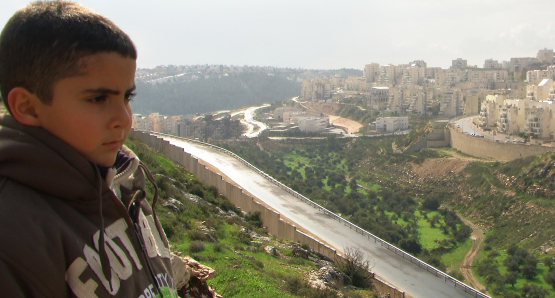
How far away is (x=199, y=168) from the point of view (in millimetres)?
17000

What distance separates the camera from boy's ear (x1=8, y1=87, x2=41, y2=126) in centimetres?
87

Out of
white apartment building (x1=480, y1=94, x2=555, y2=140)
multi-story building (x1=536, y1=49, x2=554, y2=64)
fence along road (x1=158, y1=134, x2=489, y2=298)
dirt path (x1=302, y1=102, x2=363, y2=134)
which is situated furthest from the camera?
multi-story building (x1=536, y1=49, x2=554, y2=64)

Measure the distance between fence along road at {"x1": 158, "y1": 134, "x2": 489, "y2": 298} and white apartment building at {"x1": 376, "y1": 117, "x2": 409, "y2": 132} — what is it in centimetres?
2822

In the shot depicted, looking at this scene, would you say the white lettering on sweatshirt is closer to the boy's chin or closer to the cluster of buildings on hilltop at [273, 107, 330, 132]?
the boy's chin

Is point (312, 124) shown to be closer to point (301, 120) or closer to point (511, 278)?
point (301, 120)

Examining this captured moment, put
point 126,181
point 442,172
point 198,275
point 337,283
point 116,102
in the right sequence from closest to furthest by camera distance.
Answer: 1. point 116,102
2. point 126,181
3. point 198,275
4. point 337,283
5. point 442,172

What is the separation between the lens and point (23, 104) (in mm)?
876

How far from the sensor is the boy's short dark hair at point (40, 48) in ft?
2.83

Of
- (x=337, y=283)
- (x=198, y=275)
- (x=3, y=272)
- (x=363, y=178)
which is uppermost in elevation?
(x=3, y=272)

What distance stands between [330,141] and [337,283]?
37.6 meters

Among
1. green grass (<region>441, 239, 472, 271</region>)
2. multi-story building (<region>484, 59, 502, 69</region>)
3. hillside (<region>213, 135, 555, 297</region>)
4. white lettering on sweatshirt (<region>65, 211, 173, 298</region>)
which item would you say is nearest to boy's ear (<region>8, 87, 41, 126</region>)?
white lettering on sweatshirt (<region>65, 211, 173, 298</region>)

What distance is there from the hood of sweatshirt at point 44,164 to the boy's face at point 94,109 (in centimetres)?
2

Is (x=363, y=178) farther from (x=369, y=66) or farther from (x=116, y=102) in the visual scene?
(x=369, y=66)

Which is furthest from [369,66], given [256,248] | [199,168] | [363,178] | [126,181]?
[126,181]
